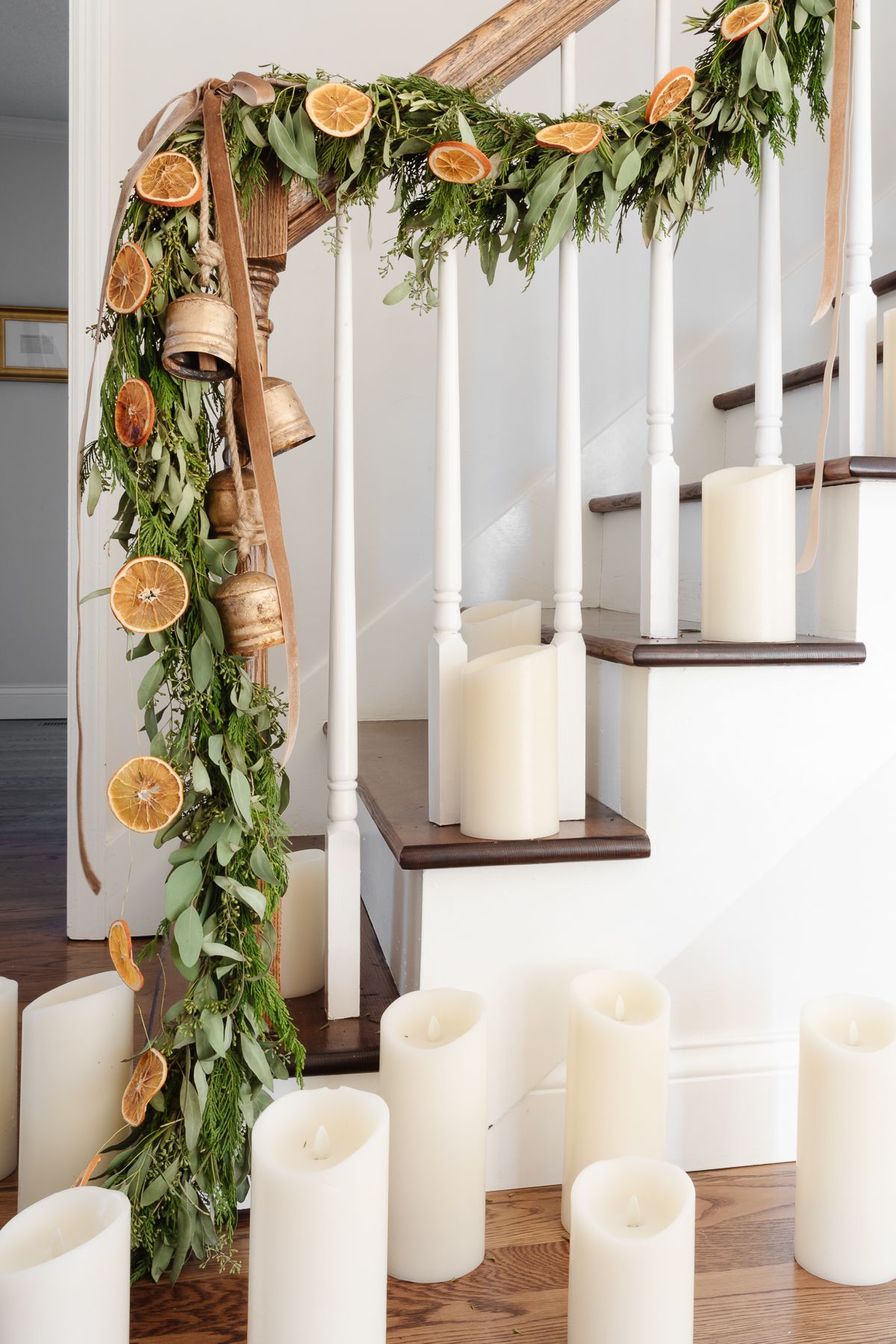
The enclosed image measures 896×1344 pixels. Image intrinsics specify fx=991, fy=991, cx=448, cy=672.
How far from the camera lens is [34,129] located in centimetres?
437

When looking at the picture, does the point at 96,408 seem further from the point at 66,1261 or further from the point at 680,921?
the point at 66,1261

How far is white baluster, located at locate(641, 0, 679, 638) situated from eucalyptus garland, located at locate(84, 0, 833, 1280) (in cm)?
19

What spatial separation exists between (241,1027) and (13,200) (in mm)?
4622

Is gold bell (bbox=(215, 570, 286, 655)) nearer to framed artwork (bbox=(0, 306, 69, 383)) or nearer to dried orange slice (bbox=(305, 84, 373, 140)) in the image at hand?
dried orange slice (bbox=(305, 84, 373, 140))

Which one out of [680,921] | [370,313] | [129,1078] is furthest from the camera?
[370,313]

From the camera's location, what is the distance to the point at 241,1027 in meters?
0.85

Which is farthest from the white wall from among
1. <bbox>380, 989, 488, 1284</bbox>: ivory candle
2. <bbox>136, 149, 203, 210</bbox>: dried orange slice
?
<bbox>380, 989, 488, 1284</bbox>: ivory candle

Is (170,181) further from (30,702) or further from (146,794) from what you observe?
(30,702)

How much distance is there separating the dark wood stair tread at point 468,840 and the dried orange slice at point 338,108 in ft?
2.11

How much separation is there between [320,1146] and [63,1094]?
12.7 inches

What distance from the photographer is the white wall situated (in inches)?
174

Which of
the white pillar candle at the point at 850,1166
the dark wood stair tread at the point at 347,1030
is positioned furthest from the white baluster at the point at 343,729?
the white pillar candle at the point at 850,1166

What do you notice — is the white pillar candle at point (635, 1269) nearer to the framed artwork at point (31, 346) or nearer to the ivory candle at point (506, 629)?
the ivory candle at point (506, 629)

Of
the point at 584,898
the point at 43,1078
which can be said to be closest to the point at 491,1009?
the point at 584,898
